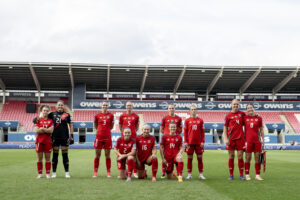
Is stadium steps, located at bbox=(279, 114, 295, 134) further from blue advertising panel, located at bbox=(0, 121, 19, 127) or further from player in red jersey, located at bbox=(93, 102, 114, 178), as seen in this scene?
player in red jersey, located at bbox=(93, 102, 114, 178)

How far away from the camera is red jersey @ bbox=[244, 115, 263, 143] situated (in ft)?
25.3

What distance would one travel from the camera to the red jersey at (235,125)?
25.3ft

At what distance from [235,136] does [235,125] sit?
27 centimetres

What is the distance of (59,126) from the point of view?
7.97 metres

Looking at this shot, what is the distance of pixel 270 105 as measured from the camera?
3991 centimetres

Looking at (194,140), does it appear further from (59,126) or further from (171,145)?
(59,126)

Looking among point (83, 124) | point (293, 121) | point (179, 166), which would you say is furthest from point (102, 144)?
point (293, 121)

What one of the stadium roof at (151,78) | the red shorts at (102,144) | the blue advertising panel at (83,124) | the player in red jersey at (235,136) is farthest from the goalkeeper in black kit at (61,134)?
the blue advertising panel at (83,124)

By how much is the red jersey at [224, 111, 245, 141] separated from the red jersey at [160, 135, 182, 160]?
128 cm

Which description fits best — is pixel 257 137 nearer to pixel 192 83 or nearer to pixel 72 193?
pixel 72 193

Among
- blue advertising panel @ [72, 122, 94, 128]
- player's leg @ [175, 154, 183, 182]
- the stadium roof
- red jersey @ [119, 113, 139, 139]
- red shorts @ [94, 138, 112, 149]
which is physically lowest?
player's leg @ [175, 154, 183, 182]

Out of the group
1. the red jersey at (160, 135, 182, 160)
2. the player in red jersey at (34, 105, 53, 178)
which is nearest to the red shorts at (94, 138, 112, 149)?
the player in red jersey at (34, 105, 53, 178)

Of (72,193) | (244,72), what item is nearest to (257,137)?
(72,193)

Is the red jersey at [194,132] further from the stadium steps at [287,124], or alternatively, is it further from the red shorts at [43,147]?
the stadium steps at [287,124]
